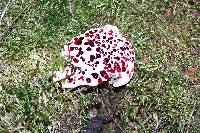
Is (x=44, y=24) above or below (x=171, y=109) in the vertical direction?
above

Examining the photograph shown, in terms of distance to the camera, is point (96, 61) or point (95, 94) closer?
point (96, 61)

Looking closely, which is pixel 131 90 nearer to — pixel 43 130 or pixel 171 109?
pixel 171 109

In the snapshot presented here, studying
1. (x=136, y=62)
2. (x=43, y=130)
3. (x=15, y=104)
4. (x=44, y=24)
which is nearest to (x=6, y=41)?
(x=44, y=24)

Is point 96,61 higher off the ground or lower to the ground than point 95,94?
higher

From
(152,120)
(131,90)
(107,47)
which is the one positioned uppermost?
(107,47)
